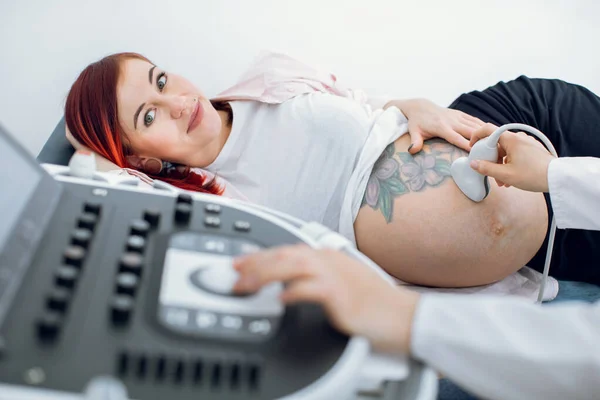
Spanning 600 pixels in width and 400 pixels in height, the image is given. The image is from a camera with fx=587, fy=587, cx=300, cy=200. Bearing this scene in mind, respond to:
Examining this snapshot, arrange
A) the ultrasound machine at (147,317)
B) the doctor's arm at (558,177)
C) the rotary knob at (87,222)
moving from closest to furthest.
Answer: the ultrasound machine at (147,317) → the rotary knob at (87,222) → the doctor's arm at (558,177)

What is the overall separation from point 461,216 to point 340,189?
0.84 ft

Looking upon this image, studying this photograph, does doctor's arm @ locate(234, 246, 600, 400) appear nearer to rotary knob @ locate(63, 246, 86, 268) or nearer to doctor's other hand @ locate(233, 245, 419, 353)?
doctor's other hand @ locate(233, 245, 419, 353)

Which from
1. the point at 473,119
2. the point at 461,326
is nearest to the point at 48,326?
the point at 461,326

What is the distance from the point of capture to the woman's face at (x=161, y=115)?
1174 millimetres

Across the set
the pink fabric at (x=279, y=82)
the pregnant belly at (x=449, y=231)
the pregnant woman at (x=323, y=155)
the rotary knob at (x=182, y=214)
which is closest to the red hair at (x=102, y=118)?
the pregnant woman at (x=323, y=155)

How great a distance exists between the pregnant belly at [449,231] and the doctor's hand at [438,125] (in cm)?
3

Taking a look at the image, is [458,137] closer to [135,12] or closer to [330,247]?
[330,247]

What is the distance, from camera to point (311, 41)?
62.9 inches

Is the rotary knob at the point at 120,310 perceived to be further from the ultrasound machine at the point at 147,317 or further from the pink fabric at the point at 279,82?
the pink fabric at the point at 279,82

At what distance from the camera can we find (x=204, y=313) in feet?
1.51

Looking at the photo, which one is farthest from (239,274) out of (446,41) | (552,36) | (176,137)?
(552,36)

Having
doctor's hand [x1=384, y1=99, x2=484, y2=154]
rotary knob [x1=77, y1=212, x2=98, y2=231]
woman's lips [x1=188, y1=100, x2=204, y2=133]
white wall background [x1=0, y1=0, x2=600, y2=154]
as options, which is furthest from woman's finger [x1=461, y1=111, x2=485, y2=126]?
rotary knob [x1=77, y1=212, x2=98, y2=231]

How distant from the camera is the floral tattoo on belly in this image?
1.06 metres

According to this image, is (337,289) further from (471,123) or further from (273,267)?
(471,123)
